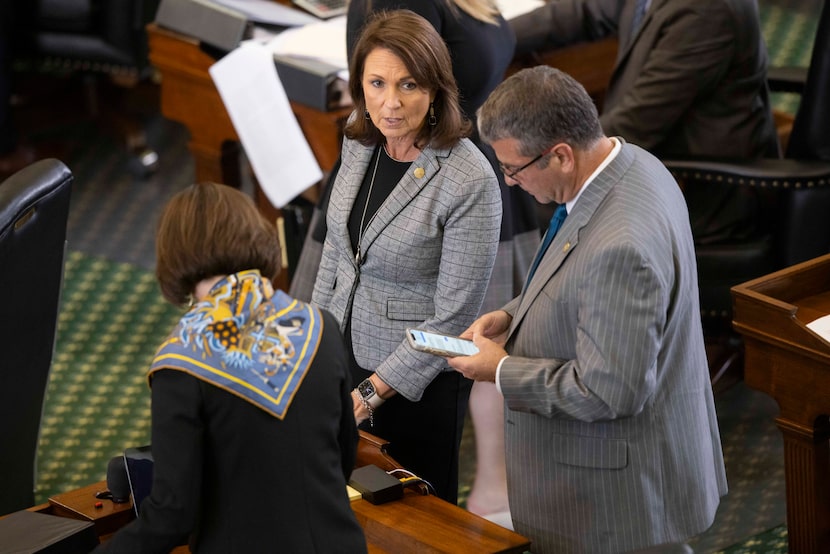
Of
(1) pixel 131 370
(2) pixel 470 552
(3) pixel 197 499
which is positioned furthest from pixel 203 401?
(1) pixel 131 370

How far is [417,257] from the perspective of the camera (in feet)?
8.60

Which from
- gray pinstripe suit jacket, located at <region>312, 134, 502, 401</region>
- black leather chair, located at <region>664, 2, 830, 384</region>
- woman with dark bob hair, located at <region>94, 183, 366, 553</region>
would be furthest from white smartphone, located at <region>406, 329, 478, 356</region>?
black leather chair, located at <region>664, 2, 830, 384</region>

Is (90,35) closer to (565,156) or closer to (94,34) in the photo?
(94,34)

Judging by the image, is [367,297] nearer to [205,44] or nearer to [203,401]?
[203,401]

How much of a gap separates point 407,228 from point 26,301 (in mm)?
963

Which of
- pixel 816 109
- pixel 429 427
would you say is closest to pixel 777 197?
pixel 816 109

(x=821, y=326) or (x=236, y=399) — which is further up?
(x=236, y=399)

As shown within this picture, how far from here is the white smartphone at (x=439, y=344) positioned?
2363 mm

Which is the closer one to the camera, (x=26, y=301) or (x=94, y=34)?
(x=26, y=301)

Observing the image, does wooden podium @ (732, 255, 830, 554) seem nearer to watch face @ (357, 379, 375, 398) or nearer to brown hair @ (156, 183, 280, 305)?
watch face @ (357, 379, 375, 398)

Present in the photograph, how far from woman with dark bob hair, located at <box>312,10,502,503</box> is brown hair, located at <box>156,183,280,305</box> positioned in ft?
2.39

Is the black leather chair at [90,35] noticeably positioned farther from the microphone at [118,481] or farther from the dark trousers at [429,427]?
the microphone at [118,481]

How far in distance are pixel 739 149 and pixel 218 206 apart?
2.25 metres

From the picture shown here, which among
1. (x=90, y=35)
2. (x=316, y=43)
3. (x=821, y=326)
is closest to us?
(x=821, y=326)
